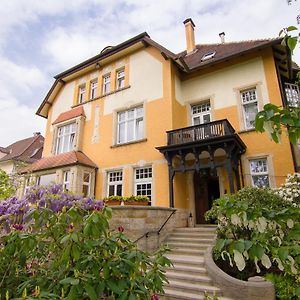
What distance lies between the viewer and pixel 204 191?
12977mm

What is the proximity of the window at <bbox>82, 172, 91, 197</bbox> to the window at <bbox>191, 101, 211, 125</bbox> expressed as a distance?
687 centimetres


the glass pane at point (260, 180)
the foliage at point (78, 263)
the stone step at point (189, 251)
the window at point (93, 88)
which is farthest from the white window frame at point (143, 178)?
the foliage at point (78, 263)

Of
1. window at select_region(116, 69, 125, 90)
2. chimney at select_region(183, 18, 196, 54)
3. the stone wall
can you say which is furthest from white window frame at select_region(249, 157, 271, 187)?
chimney at select_region(183, 18, 196, 54)

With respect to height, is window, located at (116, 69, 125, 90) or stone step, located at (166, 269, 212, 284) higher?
window, located at (116, 69, 125, 90)

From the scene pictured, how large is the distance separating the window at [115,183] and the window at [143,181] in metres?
1.12

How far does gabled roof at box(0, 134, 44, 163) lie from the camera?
26.0m

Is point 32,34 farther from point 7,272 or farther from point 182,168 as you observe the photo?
point 182,168

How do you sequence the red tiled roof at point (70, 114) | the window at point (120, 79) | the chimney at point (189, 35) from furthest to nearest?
the chimney at point (189, 35)
the red tiled roof at point (70, 114)
the window at point (120, 79)

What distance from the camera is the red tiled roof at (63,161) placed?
1405cm

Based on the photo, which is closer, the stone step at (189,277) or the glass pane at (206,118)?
the stone step at (189,277)

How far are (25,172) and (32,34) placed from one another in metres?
11.2

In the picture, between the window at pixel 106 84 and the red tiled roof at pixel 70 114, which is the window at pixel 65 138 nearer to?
the red tiled roof at pixel 70 114

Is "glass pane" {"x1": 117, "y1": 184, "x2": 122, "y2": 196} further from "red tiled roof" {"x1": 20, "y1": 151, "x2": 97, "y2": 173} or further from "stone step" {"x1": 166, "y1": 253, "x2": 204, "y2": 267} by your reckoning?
"stone step" {"x1": 166, "y1": 253, "x2": 204, "y2": 267}

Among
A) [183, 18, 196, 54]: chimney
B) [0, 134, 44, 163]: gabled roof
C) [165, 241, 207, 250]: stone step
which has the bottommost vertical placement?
[165, 241, 207, 250]: stone step
